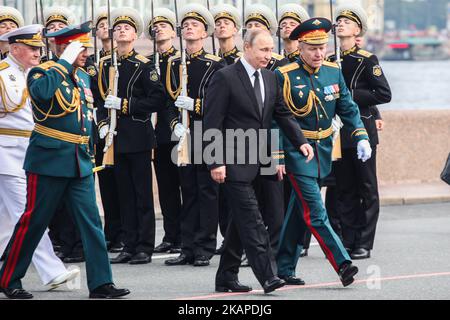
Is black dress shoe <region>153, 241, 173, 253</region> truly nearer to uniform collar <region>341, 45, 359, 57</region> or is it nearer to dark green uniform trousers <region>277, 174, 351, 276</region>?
uniform collar <region>341, 45, 359, 57</region>

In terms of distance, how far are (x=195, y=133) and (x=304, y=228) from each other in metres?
1.75

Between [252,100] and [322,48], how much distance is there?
0.83 metres

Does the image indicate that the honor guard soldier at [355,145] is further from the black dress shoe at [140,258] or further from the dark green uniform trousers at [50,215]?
the dark green uniform trousers at [50,215]

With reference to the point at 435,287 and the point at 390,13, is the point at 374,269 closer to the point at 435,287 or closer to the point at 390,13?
the point at 435,287

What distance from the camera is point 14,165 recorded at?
10828 mm

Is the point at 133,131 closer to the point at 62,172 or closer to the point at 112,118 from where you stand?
the point at 112,118

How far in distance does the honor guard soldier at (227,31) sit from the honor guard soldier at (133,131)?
65 cm

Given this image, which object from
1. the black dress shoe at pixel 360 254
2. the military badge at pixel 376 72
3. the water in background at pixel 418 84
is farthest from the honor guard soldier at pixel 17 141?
the water in background at pixel 418 84

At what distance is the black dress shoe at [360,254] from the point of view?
12.1 metres

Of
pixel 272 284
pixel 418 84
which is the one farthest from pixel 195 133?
pixel 418 84

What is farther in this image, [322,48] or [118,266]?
[118,266]
